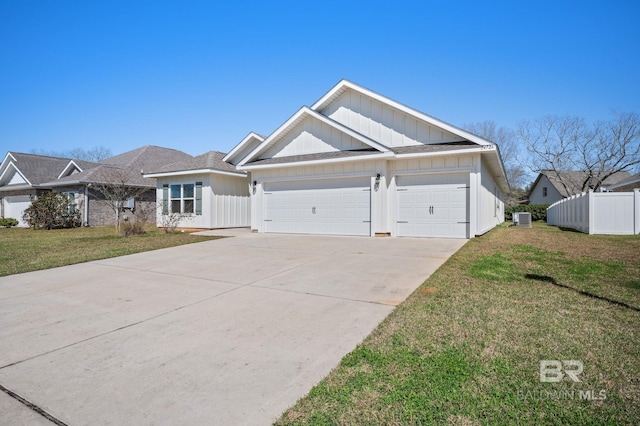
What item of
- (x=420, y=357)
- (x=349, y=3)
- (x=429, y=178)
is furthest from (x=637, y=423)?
(x=349, y=3)

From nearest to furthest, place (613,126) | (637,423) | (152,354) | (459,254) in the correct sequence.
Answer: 1. (637,423)
2. (152,354)
3. (459,254)
4. (613,126)

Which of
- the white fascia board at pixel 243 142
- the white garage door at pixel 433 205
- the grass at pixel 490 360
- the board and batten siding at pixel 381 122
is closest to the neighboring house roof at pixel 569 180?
the board and batten siding at pixel 381 122

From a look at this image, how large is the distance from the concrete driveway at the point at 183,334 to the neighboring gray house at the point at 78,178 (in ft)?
53.7

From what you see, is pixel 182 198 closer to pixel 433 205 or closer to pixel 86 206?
pixel 86 206

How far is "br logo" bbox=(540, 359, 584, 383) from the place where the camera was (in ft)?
8.86

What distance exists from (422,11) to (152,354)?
42.5 ft

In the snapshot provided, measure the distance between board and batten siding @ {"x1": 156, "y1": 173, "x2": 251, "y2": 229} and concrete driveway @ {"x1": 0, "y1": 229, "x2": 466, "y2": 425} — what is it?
9.60 meters

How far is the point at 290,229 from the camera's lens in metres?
14.7

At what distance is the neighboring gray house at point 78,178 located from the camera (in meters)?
21.5

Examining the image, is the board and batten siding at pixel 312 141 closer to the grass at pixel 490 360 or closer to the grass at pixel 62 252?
the grass at pixel 62 252

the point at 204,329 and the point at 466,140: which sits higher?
the point at 466,140

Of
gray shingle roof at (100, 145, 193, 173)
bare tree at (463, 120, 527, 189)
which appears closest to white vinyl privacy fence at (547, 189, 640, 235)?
gray shingle roof at (100, 145, 193, 173)

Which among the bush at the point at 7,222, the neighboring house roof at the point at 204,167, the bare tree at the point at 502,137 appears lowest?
the bush at the point at 7,222

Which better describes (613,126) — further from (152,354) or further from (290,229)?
(152,354)
